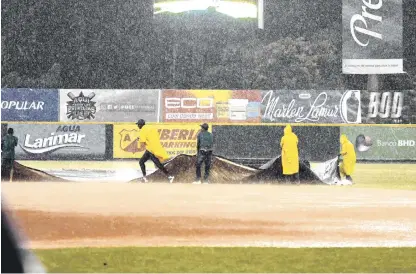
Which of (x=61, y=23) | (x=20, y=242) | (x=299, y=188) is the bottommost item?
(x=299, y=188)

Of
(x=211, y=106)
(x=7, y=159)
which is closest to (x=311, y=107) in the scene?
(x=211, y=106)

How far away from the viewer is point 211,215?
43.4 feet

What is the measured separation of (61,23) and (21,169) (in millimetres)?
17662

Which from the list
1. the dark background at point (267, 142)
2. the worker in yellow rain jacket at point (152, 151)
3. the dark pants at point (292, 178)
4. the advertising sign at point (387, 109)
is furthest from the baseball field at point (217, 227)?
the advertising sign at point (387, 109)

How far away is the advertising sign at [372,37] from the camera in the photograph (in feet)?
100

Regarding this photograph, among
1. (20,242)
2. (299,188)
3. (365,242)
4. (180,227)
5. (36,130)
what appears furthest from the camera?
(36,130)

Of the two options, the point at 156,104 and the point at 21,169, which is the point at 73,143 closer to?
the point at 156,104

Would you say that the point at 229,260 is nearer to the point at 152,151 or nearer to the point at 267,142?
the point at 152,151

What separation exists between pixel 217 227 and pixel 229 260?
2.57 m

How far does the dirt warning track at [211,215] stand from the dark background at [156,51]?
15383 millimetres

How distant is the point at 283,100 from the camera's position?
86.2 feet

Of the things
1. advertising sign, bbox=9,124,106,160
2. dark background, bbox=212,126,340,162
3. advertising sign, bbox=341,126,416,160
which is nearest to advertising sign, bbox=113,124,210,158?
advertising sign, bbox=9,124,106,160

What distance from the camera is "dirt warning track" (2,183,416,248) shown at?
10797 millimetres

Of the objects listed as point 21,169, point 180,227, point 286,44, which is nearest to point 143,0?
point 286,44
